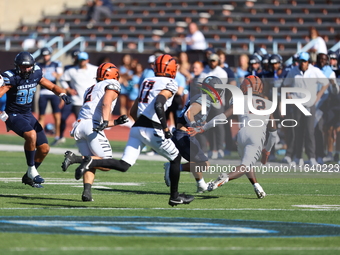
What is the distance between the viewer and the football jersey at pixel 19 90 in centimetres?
928

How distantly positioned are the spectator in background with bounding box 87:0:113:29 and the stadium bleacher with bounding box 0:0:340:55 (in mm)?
195

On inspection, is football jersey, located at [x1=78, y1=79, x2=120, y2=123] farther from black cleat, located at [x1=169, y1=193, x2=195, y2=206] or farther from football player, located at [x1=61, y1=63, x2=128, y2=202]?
black cleat, located at [x1=169, y1=193, x2=195, y2=206]

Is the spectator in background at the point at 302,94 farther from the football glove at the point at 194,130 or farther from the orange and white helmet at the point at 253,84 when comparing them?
the football glove at the point at 194,130

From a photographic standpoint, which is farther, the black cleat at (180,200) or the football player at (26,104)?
the football player at (26,104)

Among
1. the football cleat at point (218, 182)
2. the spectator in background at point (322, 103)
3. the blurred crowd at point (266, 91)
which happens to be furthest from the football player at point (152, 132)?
the spectator in background at point (322, 103)

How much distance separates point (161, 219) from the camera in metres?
6.86

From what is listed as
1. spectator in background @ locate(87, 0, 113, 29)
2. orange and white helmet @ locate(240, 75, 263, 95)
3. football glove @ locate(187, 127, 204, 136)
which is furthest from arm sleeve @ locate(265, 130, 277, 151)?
spectator in background @ locate(87, 0, 113, 29)

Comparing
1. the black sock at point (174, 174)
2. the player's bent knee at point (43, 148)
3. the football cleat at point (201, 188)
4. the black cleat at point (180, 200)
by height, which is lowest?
the football cleat at point (201, 188)

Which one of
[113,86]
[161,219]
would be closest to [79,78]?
[113,86]

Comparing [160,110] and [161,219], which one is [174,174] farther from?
[161,219]

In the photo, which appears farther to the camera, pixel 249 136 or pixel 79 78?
pixel 79 78

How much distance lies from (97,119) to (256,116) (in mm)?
2134

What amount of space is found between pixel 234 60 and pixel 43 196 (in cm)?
1390

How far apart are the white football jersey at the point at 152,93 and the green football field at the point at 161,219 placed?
100cm
